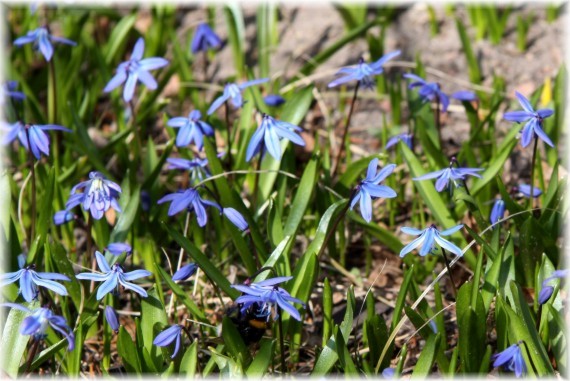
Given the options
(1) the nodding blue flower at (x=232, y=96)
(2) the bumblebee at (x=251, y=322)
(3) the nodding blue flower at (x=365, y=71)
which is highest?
(3) the nodding blue flower at (x=365, y=71)

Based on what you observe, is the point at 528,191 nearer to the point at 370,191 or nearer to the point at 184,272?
the point at 370,191

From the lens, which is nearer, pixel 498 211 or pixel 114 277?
pixel 114 277

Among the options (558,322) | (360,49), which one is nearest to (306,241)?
(558,322)

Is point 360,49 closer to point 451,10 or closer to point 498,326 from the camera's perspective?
point 451,10

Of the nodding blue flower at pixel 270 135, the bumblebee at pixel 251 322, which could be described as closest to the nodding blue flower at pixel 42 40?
the nodding blue flower at pixel 270 135

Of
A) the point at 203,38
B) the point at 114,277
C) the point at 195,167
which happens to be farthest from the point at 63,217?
the point at 203,38

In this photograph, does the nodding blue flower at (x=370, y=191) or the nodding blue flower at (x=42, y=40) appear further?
the nodding blue flower at (x=42, y=40)

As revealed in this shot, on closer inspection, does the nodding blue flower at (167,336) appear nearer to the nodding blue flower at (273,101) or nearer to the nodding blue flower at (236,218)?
the nodding blue flower at (236,218)
